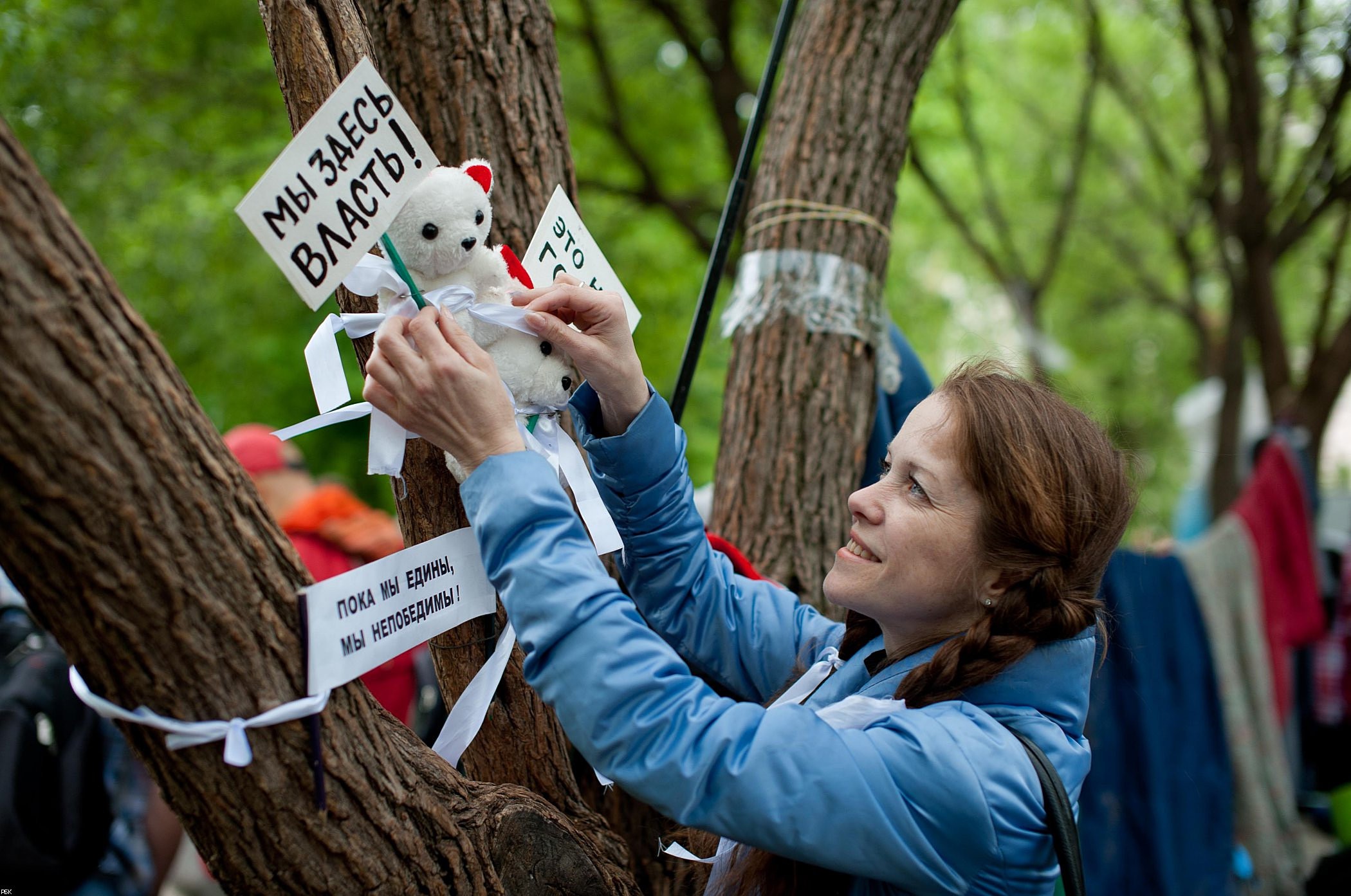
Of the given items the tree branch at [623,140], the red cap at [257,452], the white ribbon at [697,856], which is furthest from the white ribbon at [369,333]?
the tree branch at [623,140]

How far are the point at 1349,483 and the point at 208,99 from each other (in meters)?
14.0

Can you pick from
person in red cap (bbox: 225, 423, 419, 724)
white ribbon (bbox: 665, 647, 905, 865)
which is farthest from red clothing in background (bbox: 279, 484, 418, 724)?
white ribbon (bbox: 665, 647, 905, 865)

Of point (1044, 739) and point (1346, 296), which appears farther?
point (1346, 296)

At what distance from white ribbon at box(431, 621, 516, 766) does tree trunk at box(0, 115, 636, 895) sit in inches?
7.2

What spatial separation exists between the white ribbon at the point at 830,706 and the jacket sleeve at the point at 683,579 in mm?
83

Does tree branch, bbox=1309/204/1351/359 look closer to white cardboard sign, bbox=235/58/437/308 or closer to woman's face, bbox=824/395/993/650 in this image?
woman's face, bbox=824/395/993/650

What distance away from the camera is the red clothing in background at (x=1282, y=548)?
4207mm

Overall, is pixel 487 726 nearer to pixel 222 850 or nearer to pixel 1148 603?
pixel 222 850

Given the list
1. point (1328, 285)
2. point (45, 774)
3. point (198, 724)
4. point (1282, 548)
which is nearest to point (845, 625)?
point (198, 724)

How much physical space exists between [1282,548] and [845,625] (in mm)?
3444

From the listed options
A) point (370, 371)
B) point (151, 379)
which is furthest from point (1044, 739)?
point (151, 379)

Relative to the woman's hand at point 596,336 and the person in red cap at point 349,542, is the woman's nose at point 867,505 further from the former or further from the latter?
the person in red cap at point 349,542

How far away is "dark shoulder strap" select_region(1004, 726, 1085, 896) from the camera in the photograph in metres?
1.25

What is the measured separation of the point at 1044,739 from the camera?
1.35 meters
